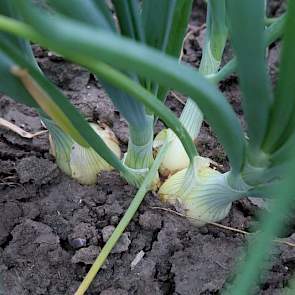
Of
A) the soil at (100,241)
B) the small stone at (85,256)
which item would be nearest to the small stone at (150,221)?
the soil at (100,241)

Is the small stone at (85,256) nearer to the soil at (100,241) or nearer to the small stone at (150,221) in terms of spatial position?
the soil at (100,241)

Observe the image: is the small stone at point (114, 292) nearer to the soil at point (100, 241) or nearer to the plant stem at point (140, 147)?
the soil at point (100, 241)

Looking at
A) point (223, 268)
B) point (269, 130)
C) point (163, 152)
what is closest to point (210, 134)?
point (163, 152)

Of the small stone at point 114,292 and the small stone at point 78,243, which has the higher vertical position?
the small stone at point 78,243

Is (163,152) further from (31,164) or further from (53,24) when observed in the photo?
(53,24)

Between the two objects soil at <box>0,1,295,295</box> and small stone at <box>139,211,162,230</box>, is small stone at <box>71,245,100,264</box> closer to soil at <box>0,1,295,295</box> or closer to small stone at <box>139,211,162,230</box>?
soil at <box>0,1,295,295</box>

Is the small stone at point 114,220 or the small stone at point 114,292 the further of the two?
the small stone at point 114,220

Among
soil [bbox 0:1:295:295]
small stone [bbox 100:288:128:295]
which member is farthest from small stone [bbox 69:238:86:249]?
small stone [bbox 100:288:128:295]

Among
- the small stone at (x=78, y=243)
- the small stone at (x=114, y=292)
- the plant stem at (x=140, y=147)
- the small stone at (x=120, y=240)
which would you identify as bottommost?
the small stone at (x=114, y=292)
